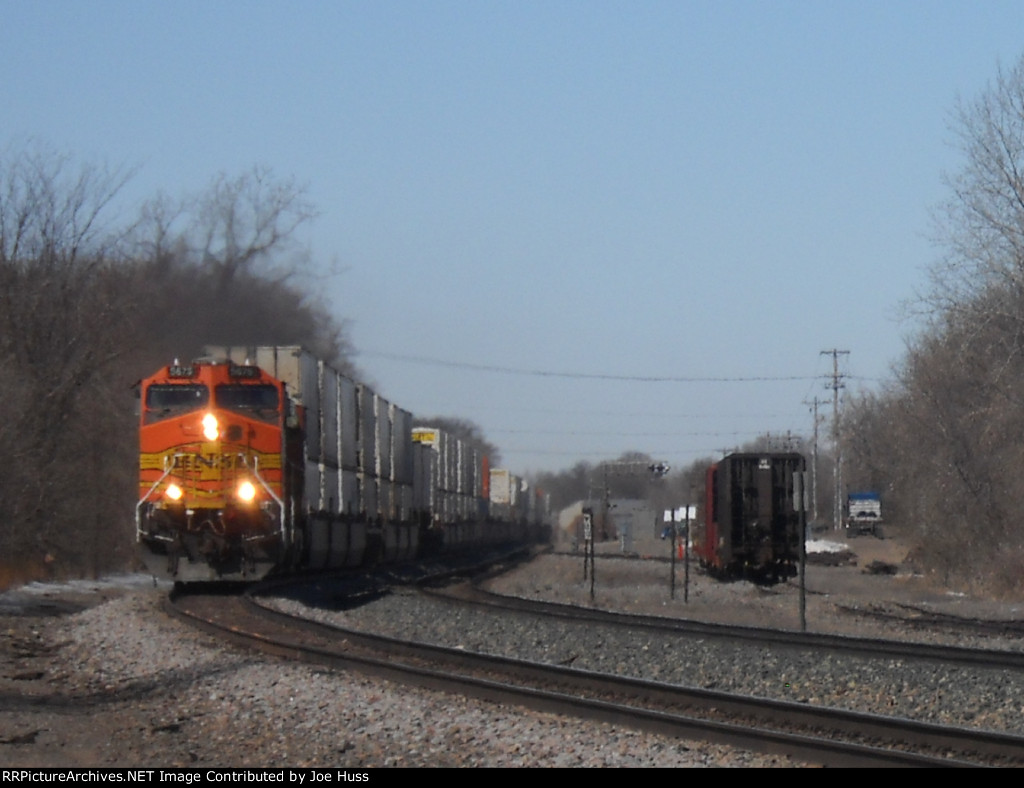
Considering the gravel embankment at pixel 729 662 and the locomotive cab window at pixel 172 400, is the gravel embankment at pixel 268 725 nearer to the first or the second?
the gravel embankment at pixel 729 662

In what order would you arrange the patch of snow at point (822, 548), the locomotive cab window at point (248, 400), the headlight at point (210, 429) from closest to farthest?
the headlight at point (210, 429) < the locomotive cab window at point (248, 400) < the patch of snow at point (822, 548)

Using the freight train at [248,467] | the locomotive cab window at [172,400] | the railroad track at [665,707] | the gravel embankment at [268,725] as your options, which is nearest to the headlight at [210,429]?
the freight train at [248,467]

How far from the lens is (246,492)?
19062 millimetres

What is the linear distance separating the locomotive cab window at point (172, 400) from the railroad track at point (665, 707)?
6.11 metres

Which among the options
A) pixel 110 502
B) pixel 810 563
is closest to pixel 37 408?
pixel 110 502

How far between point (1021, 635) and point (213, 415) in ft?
39.2

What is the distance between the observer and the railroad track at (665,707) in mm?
7625

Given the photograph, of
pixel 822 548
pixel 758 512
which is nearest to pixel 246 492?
pixel 758 512

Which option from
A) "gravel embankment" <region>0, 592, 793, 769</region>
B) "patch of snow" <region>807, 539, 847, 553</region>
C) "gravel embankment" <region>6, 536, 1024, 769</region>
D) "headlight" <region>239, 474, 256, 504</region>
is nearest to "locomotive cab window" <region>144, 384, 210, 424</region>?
"headlight" <region>239, 474, 256, 504</region>

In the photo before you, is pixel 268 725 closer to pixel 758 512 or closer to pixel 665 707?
pixel 665 707

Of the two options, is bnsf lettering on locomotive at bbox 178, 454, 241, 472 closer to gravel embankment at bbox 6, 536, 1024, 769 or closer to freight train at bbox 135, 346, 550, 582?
freight train at bbox 135, 346, 550, 582

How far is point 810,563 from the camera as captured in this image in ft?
144

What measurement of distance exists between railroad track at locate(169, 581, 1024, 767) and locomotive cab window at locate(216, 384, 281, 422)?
19.2 feet

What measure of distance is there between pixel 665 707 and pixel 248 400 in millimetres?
11490
